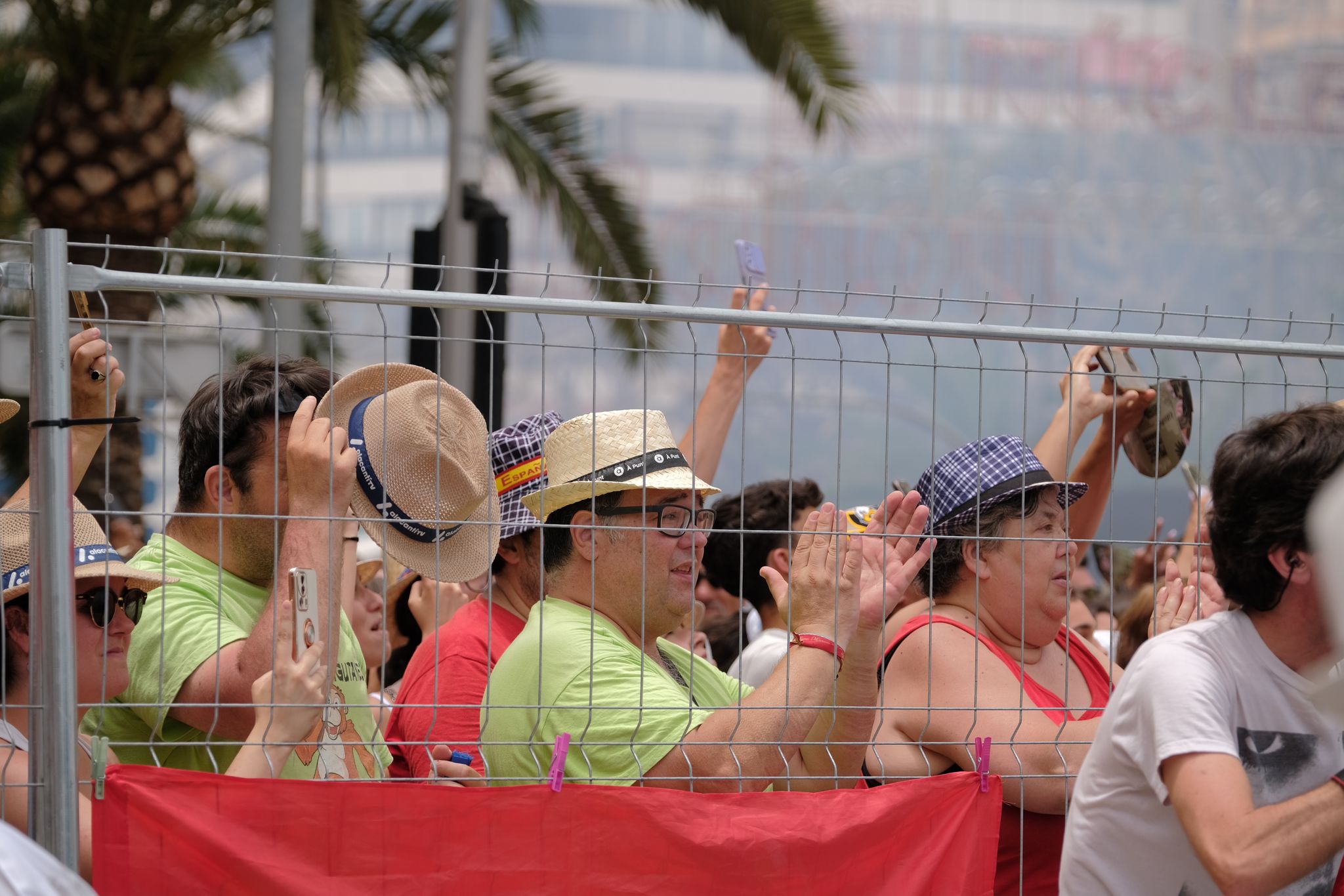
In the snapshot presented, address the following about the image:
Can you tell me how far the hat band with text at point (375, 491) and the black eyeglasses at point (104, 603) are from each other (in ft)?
1.53

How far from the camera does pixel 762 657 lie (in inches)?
167

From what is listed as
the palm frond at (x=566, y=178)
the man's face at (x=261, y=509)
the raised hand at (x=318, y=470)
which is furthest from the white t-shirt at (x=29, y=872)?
the palm frond at (x=566, y=178)

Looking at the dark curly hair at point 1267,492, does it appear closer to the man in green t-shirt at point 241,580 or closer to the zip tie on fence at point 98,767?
the man in green t-shirt at point 241,580

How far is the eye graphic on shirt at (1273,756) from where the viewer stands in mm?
2316

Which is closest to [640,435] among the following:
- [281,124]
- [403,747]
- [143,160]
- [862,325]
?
[862,325]

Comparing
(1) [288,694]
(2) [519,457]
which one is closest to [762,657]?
(2) [519,457]

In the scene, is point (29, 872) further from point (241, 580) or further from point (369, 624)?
point (369, 624)

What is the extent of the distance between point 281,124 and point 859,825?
591cm

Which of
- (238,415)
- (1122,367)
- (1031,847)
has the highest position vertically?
(1122,367)

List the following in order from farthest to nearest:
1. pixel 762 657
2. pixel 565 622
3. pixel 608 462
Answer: pixel 762 657
pixel 608 462
pixel 565 622

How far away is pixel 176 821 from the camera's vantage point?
8.10ft

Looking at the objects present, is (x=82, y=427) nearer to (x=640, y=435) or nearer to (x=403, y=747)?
(x=403, y=747)

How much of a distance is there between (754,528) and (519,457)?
1408mm

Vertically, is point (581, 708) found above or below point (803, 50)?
below
